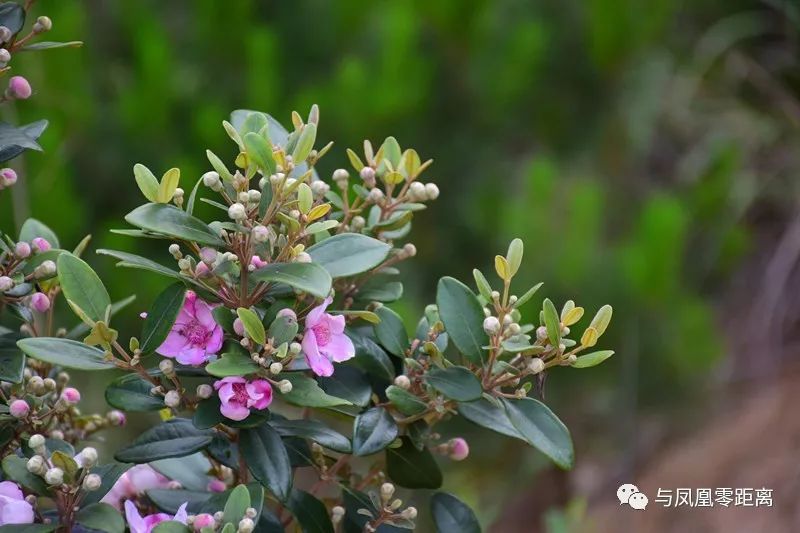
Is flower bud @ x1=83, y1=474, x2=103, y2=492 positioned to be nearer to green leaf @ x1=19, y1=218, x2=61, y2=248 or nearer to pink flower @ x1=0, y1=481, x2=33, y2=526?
pink flower @ x1=0, y1=481, x2=33, y2=526

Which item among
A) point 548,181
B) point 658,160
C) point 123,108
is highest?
point 123,108

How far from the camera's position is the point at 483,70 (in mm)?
1876

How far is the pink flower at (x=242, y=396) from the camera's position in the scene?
0.49 meters

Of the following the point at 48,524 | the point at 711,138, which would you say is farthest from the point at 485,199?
the point at 48,524

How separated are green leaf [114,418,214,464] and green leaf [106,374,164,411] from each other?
0.07 ft

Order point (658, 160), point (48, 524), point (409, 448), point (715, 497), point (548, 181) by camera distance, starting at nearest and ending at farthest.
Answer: point (48, 524), point (409, 448), point (548, 181), point (715, 497), point (658, 160)

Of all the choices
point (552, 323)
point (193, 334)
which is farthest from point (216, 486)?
point (552, 323)

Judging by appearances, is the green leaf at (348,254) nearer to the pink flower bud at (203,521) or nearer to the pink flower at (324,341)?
the pink flower at (324,341)

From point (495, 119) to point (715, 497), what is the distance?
2.80 ft

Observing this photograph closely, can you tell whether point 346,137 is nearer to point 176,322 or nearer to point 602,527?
point 602,527

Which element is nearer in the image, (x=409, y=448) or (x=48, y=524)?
(x=48, y=524)

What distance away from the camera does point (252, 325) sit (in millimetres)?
474

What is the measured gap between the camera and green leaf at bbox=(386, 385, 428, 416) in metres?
0.53

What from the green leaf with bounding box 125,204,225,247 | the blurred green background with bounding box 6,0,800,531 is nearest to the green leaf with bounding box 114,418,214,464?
the green leaf with bounding box 125,204,225,247
